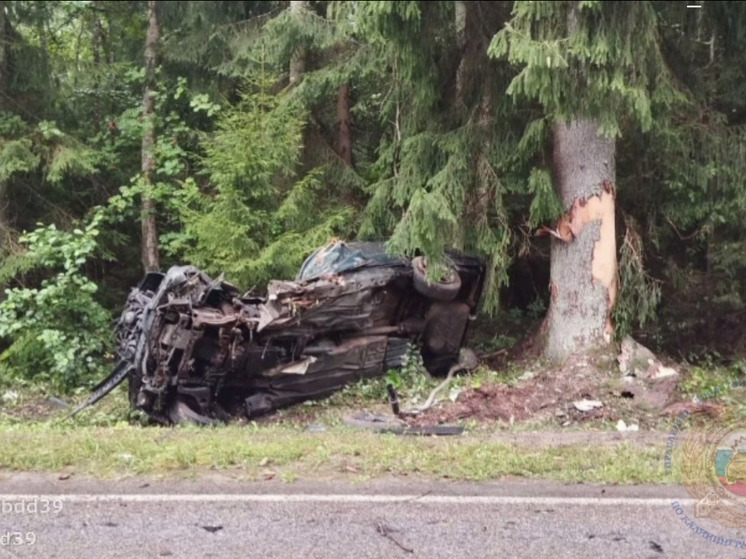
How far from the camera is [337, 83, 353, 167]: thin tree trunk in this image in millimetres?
14198

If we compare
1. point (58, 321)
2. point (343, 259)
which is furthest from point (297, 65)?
point (58, 321)

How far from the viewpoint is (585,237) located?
9008 millimetres

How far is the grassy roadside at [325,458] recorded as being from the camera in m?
4.98

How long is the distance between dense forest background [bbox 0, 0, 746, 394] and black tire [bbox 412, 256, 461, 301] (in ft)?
1.48

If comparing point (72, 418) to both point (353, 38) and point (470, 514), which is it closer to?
point (470, 514)

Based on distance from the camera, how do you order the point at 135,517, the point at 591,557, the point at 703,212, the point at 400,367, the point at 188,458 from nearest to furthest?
the point at 591,557
the point at 135,517
the point at 188,458
the point at 400,367
the point at 703,212

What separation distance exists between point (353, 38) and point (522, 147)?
4284mm

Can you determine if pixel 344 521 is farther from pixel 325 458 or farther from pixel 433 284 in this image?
pixel 433 284

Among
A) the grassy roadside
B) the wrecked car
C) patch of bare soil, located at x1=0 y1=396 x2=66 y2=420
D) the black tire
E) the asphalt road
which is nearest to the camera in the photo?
the asphalt road

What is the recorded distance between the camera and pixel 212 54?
32.8 ft

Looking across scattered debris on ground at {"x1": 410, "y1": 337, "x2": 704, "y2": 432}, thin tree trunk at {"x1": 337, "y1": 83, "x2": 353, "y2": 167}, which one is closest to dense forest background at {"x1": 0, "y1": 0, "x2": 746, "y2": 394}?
thin tree trunk at {"x1": 337, "y1": 83, "x2": 353, "y2": 167}

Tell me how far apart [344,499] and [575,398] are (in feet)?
→ 14.0

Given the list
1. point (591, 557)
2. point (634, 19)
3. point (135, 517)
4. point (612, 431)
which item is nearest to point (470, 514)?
point (591, 557)

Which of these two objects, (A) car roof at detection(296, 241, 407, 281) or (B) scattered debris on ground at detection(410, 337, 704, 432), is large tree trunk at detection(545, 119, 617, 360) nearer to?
(B) scattered debris on ground at detection(410, 337, 704, 432)
